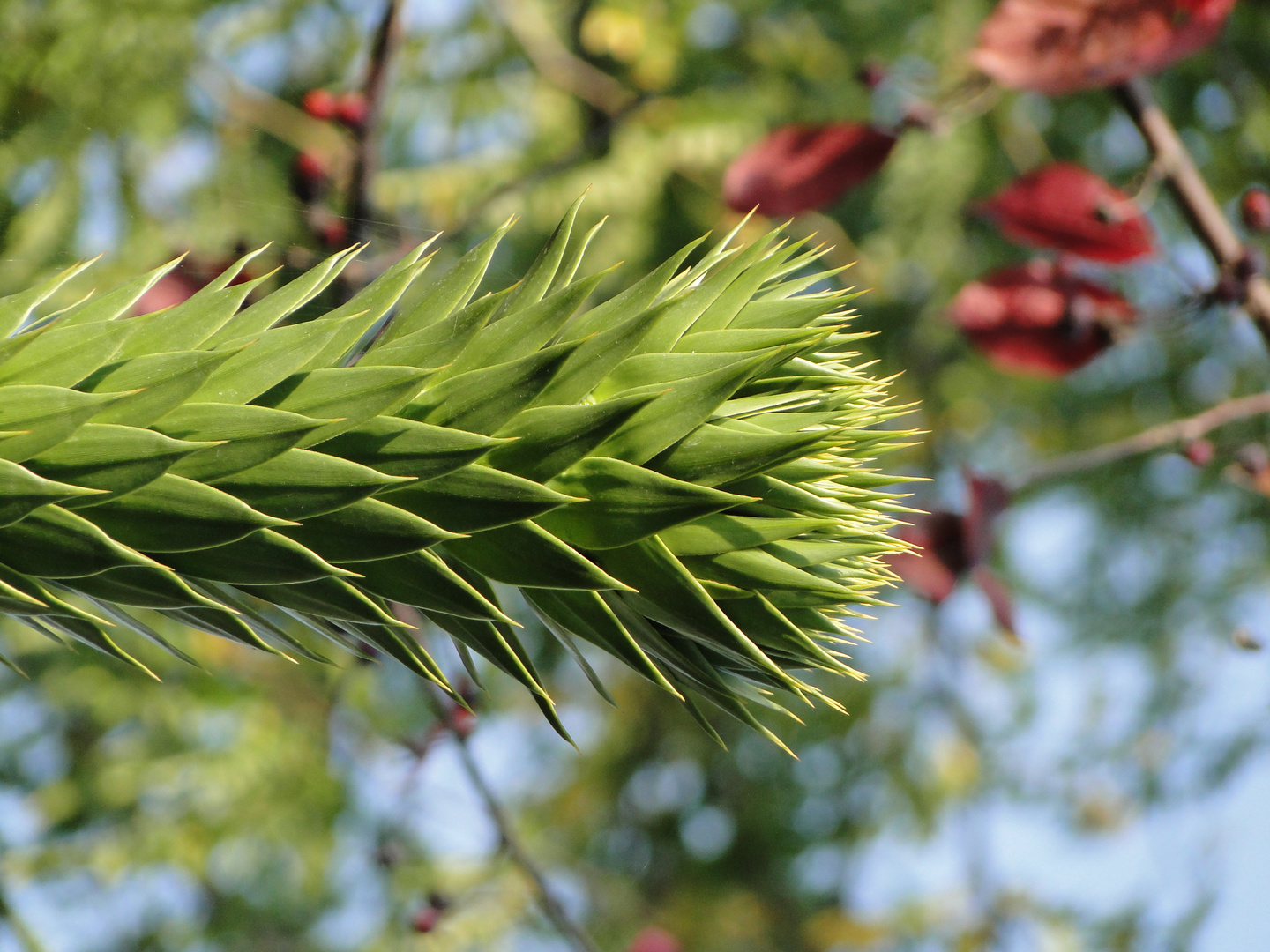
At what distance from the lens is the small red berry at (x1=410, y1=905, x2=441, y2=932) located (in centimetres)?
177

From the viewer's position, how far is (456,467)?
1.95 feet

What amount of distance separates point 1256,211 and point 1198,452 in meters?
0.40

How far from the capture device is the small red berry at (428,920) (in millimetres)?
1766

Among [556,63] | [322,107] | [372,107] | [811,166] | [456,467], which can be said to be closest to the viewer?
[456,467]

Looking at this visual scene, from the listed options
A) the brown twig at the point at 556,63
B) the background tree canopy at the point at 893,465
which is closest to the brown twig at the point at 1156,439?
the background tree canopy at the point at 893,465

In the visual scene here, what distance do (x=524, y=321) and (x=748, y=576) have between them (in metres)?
0.21

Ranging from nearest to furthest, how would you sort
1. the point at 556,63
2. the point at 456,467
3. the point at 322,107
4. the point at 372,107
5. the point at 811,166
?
the point at 456,467, the point at 372,107, the point at 322,107, the point at 811,166, the point at 556,63

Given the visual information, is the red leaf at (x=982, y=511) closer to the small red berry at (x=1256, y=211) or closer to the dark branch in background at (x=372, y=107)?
the small red berry at (x=1256, y=211)

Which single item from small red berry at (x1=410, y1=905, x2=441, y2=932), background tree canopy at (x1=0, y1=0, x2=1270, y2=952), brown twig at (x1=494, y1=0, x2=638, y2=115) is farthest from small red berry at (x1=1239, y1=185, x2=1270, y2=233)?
brown twig at (x1=494, y1=0, x2=638, y2=115)

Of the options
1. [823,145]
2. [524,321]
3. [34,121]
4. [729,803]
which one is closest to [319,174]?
[34,121]

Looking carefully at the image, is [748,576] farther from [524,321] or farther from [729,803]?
[729,803]

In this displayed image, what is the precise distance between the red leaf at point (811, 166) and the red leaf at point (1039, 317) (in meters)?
0.30

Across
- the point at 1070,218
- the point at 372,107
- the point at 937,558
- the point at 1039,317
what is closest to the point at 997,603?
the point at 937,558

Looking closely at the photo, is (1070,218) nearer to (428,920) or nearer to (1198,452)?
(1198,452)
